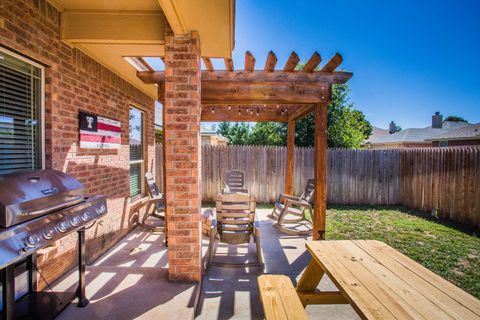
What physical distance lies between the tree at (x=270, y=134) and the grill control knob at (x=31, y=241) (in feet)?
43.7

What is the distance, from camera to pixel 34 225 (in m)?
1.59

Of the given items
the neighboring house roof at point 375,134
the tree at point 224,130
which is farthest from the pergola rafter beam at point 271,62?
the neighboring house roof at point 375,134

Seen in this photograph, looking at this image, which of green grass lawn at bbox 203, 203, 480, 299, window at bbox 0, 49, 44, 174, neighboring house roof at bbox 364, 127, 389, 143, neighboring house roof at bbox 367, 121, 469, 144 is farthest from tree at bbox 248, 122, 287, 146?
neighboring house roof at bbox 364, 127, 389, 143

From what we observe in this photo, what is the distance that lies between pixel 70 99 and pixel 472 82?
117 feet

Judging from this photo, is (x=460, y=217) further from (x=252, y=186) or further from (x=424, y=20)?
(x=424, y=20)

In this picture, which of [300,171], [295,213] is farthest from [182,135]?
[300,171]

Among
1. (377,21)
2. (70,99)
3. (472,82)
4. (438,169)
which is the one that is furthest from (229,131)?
(472,82)

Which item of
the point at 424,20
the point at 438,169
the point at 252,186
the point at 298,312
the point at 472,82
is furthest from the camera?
the point at 472,82

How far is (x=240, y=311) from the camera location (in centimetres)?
253

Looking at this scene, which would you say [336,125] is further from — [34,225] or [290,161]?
[34,225]

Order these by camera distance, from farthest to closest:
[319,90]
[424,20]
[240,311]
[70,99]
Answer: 1. [424,20]
2. [319,90]
3. [70,99]
4. [240,311]

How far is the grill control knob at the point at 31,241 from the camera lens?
1.49 metres

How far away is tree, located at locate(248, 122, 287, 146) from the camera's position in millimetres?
14250

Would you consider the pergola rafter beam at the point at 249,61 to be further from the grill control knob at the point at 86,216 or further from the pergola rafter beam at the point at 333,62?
the grill control knob at the point at 86,216
